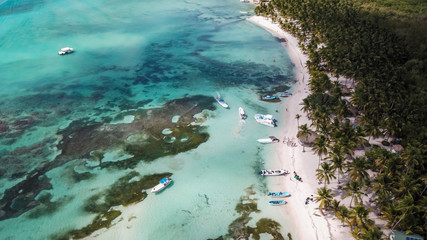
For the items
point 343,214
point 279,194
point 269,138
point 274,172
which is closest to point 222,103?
point 269,138

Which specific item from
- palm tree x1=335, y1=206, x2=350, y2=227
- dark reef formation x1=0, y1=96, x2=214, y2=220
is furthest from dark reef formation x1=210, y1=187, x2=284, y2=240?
dark reef formation x1=0, y1=96, x2=214, y2=220

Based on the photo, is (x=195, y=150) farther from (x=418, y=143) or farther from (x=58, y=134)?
(x=418, y=143)

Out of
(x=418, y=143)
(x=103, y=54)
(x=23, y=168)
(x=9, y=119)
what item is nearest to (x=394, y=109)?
(x=418, y=143)

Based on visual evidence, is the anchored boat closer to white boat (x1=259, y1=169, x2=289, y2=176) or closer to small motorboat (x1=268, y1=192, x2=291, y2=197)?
small motorboat (x1=268, y1=192, x2=291, y2=197)

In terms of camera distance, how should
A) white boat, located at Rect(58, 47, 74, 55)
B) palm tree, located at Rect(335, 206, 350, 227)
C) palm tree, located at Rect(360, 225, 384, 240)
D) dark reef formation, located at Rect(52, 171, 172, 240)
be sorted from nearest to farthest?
palm tree, located at Rect(360, 225, 384, 240)
palm tree, located at Rect(335, 206, 350, 227)
dark reef formation, located at Rect(52, 171, 172, 240)
white boat, located at Rect(58, 47, 74, 55)

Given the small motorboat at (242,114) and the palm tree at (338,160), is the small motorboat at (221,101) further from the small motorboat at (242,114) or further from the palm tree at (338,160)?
the palm tree at (338,160)
